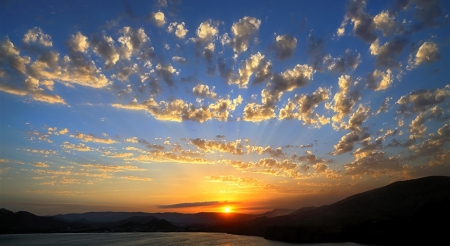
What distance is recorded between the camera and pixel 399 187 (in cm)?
19400

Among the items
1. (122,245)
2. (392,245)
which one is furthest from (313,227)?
(122,245)

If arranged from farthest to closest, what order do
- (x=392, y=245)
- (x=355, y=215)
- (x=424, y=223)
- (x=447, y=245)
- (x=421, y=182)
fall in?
(x=421, y=182) < (x=355, y=215) < (x=424, y=223) < (x=392, y=245) < (x=447, y=245)

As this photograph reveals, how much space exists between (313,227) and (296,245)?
75.9 feet

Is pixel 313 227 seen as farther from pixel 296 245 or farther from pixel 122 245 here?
pixel 122 245

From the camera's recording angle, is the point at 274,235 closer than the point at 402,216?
No

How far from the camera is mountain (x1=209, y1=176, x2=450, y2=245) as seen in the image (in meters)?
121

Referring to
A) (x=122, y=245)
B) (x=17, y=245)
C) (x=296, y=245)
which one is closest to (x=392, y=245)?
(x=296, y=245)

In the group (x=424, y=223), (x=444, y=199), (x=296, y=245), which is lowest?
(x=296, y=245)

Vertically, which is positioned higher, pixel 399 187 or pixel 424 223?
pixel 399 187

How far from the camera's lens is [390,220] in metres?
146

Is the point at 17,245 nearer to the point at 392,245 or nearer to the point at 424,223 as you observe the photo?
the point at 392,245

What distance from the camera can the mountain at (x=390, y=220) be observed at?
12062 centimetres

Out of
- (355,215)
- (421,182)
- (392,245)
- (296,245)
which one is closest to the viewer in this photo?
(392,245)

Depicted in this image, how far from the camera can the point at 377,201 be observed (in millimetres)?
185750
